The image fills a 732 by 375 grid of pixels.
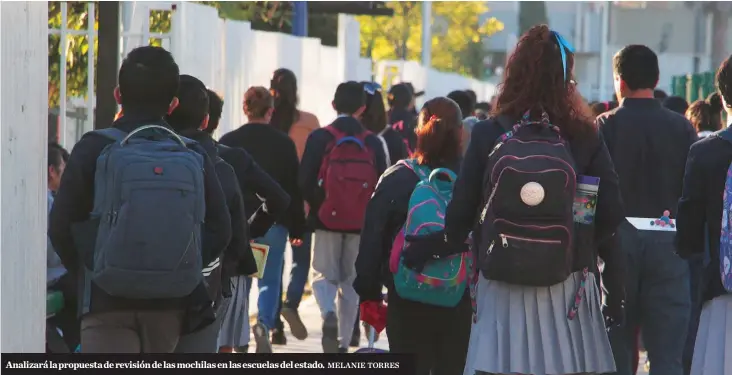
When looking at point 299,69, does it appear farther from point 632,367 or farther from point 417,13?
point 417,13

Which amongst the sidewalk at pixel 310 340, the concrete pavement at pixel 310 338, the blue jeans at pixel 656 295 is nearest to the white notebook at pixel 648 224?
the blue jeans at pixel 656 295

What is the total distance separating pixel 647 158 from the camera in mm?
7105

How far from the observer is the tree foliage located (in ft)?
172

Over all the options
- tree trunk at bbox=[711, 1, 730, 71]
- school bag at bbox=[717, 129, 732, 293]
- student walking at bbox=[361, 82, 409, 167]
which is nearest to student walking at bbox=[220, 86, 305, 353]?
student walking at bbox=[361, 82, 409, 167]

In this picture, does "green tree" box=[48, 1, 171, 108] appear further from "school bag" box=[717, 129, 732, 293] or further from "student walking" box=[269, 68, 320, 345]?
"school bag" box=[717, 129, 732, 293]

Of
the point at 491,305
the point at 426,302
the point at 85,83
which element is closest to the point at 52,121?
the point at 85,83

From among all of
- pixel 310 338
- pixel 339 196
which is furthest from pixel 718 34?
pixel 339 196

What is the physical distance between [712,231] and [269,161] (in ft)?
14.8

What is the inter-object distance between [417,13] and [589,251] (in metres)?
51.8

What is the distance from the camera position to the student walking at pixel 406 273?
22.1ft

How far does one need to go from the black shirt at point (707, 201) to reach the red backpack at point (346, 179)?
4617 mm

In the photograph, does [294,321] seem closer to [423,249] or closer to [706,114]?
[706,114]

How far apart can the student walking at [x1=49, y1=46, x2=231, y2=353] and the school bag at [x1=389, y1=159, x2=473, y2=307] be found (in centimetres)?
138

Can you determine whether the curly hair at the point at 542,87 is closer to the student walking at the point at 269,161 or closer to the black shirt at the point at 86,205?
the black shirt at the point at 86,205
